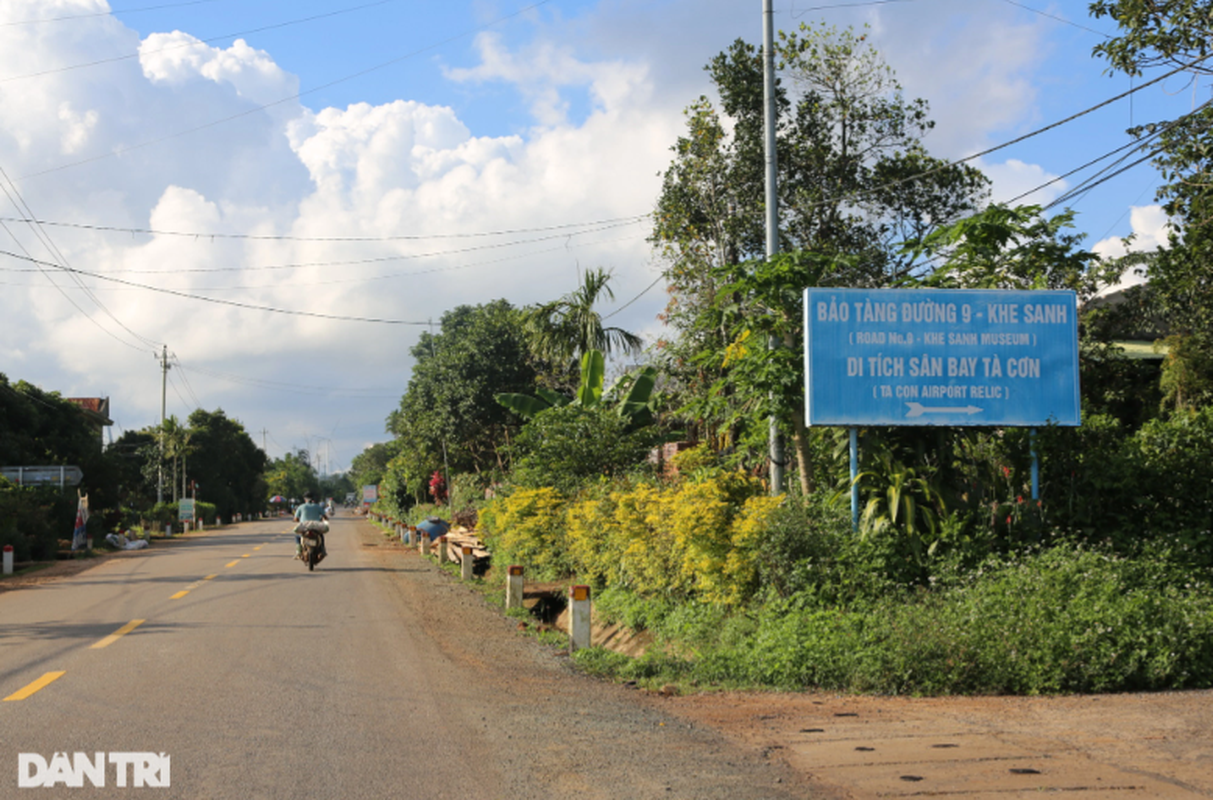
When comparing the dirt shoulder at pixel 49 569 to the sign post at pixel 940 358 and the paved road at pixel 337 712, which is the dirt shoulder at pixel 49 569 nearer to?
the paved road at pixel 337 712

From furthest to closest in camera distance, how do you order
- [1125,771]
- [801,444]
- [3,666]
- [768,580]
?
[801,444]
[768,580]
[3,666]
[1125,771]

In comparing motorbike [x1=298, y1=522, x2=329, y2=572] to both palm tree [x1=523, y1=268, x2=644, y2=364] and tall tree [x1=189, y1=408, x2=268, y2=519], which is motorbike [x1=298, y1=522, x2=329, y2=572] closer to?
palm tree [x1=523, y1=268, x2=644, y2=364]

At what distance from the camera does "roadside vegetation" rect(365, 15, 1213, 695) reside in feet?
27.4

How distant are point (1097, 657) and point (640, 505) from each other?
20.2 feet

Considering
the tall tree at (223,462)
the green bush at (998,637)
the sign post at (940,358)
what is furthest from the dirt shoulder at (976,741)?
the tall tree at (223,462)

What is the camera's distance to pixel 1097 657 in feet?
25.6

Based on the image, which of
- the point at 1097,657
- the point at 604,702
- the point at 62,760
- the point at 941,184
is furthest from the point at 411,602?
the point at 941,184

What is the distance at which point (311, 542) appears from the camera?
21.3 metres

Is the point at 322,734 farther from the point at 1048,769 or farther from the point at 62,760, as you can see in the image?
the point at 1048,769

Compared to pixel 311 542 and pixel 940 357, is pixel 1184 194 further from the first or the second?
pixel 311 542

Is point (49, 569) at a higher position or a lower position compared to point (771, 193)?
lower
